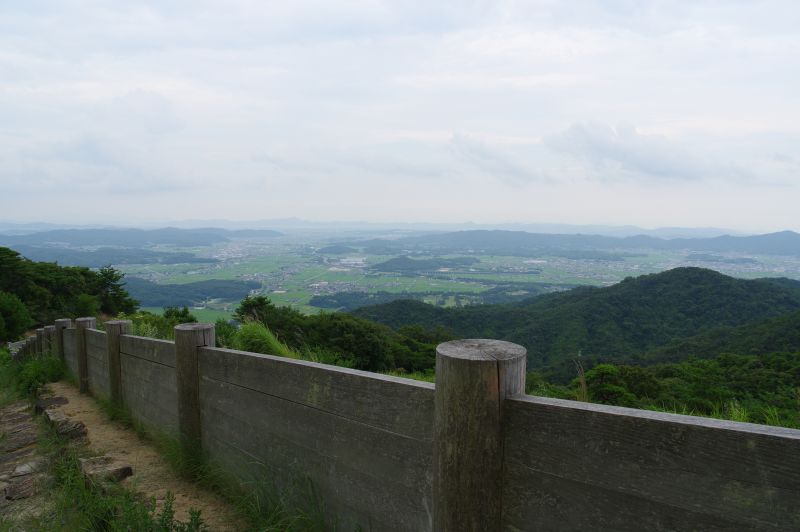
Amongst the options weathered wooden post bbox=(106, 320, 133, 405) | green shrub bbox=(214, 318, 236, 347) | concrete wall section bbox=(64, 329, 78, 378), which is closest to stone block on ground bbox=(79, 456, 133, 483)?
weathered wooden post bbox=(106, 320, 133, 405)

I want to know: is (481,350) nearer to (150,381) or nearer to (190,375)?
(190,375)

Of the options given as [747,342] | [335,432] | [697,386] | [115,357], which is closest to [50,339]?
[115,357]

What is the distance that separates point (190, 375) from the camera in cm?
376

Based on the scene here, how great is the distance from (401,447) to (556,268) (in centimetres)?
9876

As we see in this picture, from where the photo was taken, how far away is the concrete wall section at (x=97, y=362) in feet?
19.4

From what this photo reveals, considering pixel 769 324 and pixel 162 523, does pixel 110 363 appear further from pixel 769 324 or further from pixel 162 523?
pixel 769 324

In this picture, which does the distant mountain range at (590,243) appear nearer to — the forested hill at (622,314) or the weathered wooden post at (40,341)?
the forested hill at (622,314)

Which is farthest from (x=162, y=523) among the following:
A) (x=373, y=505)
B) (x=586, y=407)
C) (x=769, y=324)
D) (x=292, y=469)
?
(x=769, y=324)

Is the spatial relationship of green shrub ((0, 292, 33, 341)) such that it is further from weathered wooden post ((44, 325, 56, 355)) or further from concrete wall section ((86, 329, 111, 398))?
concrete wall section ((86, 329, 111, 398))

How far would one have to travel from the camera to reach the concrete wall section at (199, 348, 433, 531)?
213 centimetres

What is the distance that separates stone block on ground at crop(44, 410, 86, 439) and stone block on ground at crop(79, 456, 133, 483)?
98cm

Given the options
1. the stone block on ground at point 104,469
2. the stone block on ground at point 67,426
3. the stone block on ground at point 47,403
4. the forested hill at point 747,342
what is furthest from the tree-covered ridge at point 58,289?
the forested hill at point 747,342

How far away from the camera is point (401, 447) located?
218 centimetres

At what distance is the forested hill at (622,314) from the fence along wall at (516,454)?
25.2 m
